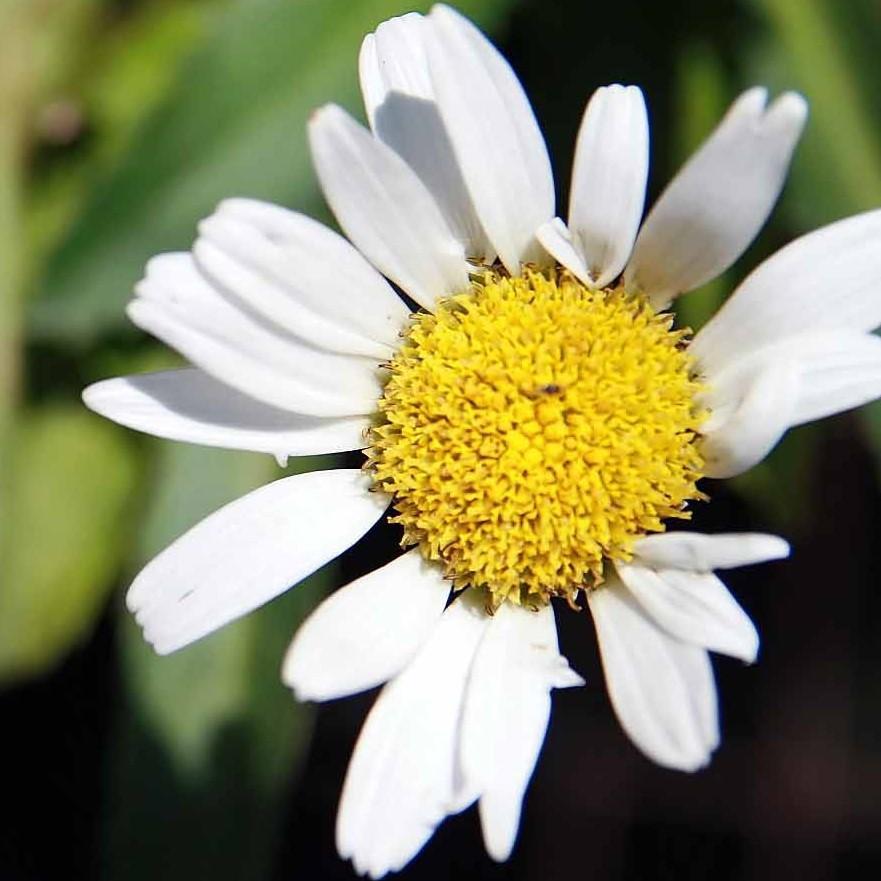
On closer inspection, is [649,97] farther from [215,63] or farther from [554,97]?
[215,63]

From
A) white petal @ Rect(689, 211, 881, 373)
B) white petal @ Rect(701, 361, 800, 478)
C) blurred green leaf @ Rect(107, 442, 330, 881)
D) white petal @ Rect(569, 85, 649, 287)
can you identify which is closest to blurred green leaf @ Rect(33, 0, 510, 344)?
blurred green leaf @ Rect(107, 442, 330, 881)

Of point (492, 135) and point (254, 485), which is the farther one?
point (254, 485)

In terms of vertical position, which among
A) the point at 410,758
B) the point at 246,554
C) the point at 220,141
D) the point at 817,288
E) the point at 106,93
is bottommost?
the point at 410,758

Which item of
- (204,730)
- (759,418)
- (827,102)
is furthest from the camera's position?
(204,730)

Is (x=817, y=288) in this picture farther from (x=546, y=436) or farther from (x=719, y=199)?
(x=546, y=436)

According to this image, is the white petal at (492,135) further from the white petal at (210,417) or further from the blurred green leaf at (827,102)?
the blurred green leaf at (827,102)

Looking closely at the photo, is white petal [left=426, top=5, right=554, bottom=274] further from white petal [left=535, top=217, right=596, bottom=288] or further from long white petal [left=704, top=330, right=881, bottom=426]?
long white petal [left=704, top=330, right=881, bottom=426]

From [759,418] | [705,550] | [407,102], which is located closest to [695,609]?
[705,550]
